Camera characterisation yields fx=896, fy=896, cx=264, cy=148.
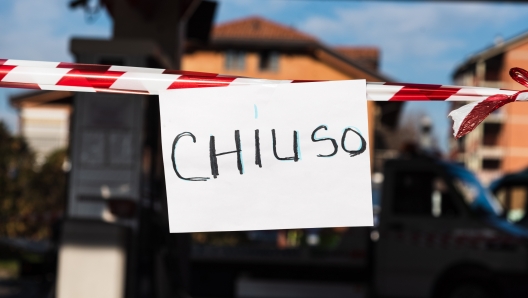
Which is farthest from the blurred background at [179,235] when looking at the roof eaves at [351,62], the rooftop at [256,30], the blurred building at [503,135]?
the blurred building at [503,135]

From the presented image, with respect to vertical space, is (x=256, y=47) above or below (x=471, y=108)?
above

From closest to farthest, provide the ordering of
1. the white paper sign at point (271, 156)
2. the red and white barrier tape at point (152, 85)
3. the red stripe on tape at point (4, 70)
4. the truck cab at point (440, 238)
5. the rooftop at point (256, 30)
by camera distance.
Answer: the white paper sign at point (271, 156) < the red and white barrier tape at point (152, 85) < the red stripe on tape at point (4, 70) < the truck cab at point (440, 238) < the rooftop at point (256, 30)

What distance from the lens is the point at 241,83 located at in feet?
8.97

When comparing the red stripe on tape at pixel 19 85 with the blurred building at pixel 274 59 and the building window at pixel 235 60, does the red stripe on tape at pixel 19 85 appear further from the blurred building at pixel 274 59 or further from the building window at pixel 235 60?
the building window at pixel 235 60

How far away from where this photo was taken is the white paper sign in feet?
8.70

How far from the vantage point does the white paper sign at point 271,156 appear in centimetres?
265

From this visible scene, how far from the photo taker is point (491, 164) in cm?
6750

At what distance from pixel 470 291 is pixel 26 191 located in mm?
10341

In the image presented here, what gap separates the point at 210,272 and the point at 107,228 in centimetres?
537

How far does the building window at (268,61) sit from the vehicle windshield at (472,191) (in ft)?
113

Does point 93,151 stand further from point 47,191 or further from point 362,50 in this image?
point 362,50

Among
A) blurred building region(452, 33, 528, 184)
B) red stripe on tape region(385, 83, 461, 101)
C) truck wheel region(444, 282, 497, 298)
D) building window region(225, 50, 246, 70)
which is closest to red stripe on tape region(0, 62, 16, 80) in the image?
red stripe on tape region(385, 83, 461, 101)

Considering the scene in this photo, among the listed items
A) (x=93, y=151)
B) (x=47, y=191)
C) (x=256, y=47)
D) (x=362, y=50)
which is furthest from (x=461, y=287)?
(x=362, y=50)

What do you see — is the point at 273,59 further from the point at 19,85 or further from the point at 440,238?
the point at 19,85
